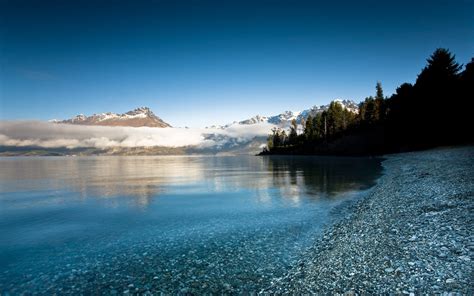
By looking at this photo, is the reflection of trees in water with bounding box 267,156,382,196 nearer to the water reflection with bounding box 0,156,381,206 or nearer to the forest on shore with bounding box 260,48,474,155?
the water reflection with bounding box 0,156,381,206

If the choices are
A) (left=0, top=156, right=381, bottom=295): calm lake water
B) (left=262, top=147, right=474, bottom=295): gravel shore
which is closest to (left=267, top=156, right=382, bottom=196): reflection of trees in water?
(left=0, top=156, right=381, bottom=295): calm lake water

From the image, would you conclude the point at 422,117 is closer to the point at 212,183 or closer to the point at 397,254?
the point at 212,183

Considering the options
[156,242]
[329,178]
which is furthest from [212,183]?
[156,242]

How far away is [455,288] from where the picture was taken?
9.05 m

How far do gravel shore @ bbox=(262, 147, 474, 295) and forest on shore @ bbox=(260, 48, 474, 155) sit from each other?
6208cm

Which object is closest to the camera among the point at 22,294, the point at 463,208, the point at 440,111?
the point at 22,294

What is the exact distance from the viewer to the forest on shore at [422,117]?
227 ft

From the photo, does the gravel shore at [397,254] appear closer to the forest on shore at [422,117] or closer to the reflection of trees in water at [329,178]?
the reflection of trees in water at [329,178]

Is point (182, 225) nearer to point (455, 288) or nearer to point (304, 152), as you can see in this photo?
point (455, 288)

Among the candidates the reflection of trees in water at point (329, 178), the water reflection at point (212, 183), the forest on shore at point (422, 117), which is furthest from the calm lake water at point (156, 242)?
the forest on shore at point (422, 117)

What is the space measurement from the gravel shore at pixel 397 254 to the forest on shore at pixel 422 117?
204 ft

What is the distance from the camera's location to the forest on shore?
227 feet

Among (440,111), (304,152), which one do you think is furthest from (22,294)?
(304,152)

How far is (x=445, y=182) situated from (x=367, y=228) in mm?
15597
